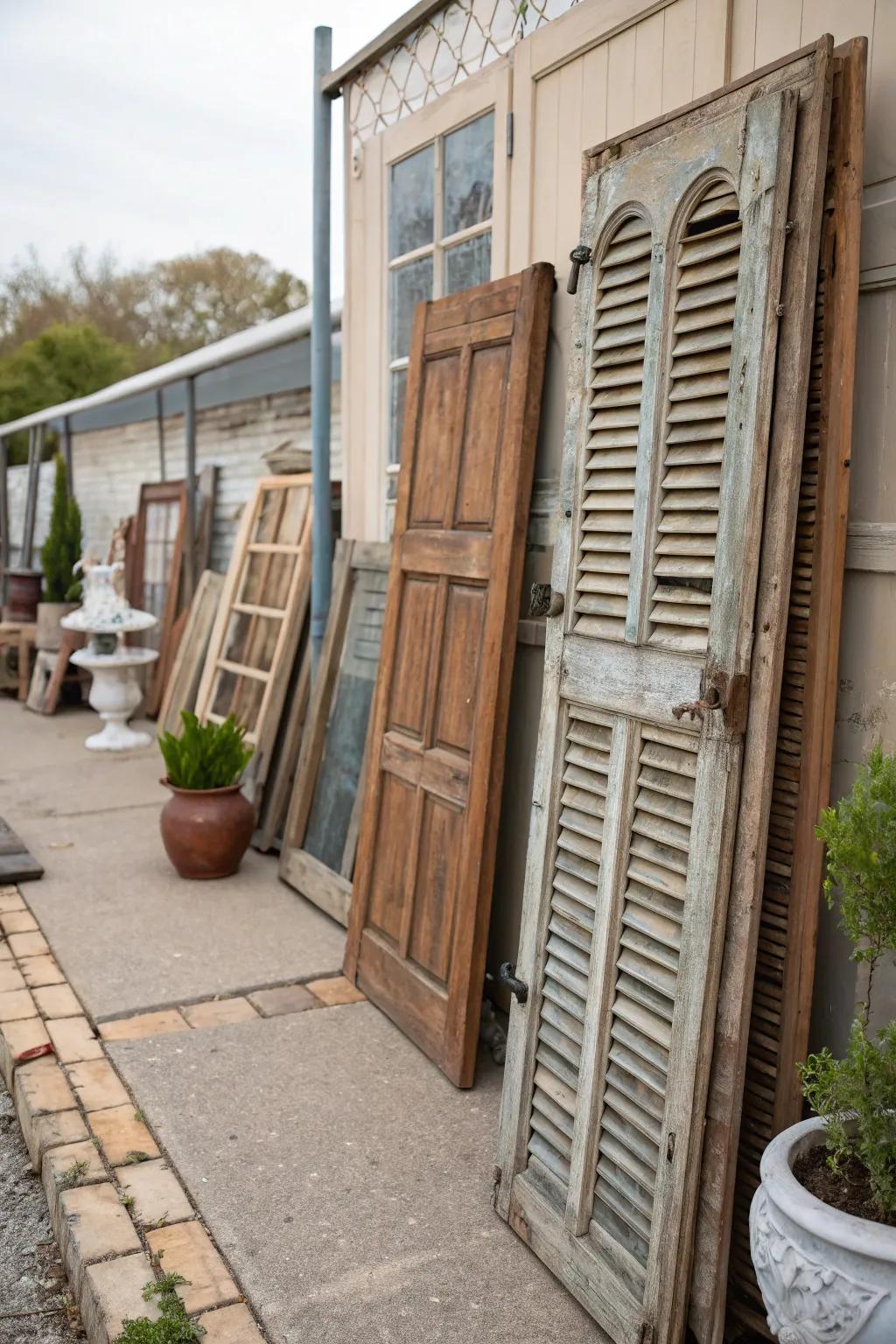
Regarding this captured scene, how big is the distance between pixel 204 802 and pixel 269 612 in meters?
1.48

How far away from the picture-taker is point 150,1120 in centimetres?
304

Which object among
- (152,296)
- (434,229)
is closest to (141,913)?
(434,229)

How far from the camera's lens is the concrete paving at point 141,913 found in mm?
3975

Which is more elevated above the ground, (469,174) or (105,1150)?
(469,174)

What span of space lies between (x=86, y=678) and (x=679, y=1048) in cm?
832

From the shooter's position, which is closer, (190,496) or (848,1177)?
(848,1177)

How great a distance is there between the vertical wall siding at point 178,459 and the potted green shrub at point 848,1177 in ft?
19.4

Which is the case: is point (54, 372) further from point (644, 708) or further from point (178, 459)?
point (644, 708)

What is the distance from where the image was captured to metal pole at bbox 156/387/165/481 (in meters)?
10.9

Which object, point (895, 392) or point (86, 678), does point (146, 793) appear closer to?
point (86, 678)

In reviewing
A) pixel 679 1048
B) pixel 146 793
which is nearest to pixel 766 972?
pixel 679 1048

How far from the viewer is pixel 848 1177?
1858 millimetres

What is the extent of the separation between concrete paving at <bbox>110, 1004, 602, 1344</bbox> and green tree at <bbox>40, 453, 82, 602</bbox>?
24.9 ft

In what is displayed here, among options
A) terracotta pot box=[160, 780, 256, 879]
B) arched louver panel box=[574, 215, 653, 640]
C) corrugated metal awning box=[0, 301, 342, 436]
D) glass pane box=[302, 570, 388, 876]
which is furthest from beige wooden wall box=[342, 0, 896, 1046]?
corrugated metal awning box=[0, 301, 342, 436]
